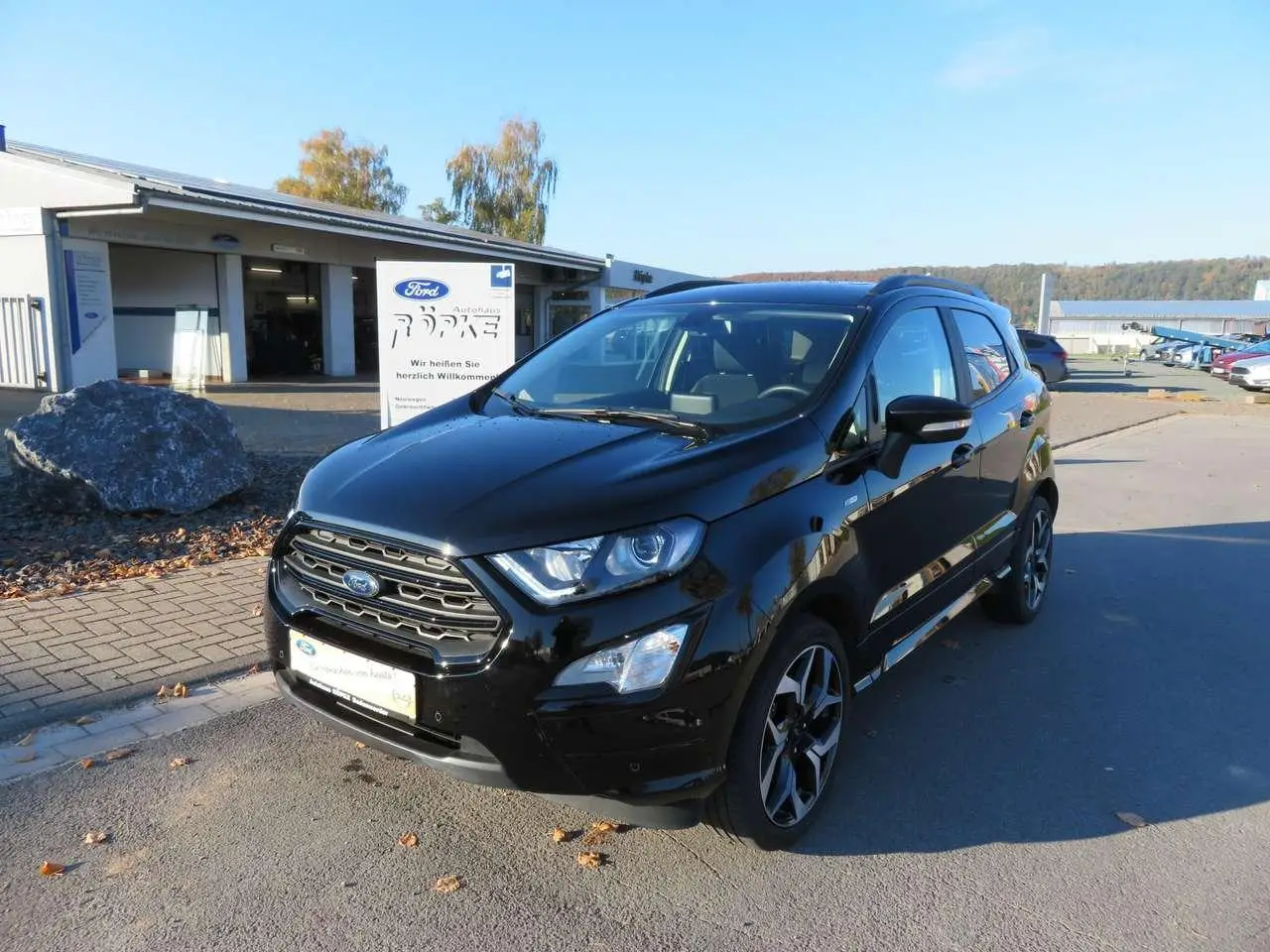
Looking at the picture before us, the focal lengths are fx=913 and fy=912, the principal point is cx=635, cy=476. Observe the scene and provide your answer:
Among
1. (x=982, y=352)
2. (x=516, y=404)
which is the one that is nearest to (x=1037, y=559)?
(x=982, y=352)

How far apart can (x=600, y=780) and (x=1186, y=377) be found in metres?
39.1

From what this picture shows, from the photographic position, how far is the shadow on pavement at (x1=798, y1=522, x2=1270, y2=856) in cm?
328

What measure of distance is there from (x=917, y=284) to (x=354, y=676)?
309cm

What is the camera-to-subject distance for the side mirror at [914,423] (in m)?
3.37

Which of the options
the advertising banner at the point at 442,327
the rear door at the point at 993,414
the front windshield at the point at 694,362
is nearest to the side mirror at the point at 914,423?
the front windshield at the point at 694,362

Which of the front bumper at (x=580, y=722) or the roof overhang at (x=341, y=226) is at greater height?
the roof overhang at (x=341, y=226)

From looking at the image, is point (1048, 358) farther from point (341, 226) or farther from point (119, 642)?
point (119, 642)

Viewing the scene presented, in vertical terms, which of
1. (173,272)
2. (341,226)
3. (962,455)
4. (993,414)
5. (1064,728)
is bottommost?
(1064,728)

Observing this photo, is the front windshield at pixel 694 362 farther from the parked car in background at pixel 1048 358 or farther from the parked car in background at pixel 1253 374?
the parked car in background at pixel 1253 374

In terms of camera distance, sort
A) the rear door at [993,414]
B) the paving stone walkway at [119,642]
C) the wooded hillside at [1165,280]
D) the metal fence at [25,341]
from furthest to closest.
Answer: the wooded hillside at [1165,280] → the metal fence at [25,341] → the rear door at [993,414] → the paving stone walkway at [119,642]

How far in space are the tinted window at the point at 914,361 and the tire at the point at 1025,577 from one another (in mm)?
1330

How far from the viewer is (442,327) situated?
7.68 m

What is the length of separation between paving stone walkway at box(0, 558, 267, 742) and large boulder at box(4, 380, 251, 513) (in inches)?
57.0

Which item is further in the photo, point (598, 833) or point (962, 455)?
point (962, 455)
